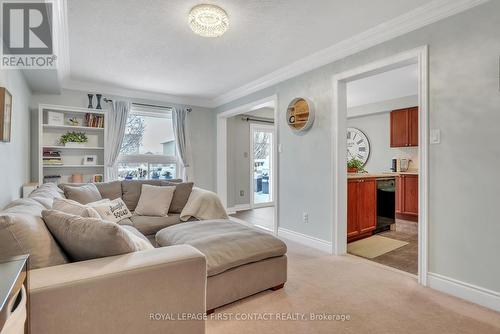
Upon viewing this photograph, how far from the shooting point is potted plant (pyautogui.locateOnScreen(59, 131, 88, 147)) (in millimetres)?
4152

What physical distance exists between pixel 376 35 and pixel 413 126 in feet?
10.8

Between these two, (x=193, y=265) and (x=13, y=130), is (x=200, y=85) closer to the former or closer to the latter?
(x=13, y=130)

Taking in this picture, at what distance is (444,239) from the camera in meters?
2.23

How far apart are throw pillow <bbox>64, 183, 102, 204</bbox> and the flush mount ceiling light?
2155mm

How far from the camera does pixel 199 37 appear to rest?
280cm

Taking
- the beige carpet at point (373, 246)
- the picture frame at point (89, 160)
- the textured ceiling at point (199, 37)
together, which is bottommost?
the beige carpet at point (373, 246)

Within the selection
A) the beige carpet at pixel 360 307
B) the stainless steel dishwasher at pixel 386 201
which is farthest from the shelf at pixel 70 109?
the stainless steel dishwasher at pixel 386 201

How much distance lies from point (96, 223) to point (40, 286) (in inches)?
12.6

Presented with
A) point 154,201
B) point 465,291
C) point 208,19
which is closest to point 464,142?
point 465,291

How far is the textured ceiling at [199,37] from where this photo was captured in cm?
224

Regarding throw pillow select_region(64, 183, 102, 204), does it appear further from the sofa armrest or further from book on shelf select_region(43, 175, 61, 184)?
the sofa armrest

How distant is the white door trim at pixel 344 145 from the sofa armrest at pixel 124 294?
2037 mm

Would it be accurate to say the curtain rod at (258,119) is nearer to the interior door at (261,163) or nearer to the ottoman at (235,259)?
the interior door at (261,163)

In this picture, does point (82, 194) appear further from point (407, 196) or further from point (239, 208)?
point (407, 196)
